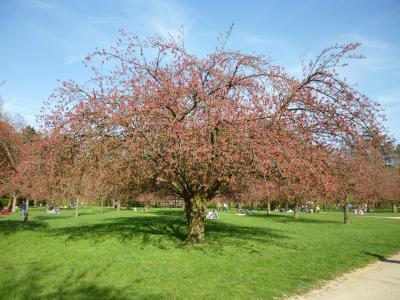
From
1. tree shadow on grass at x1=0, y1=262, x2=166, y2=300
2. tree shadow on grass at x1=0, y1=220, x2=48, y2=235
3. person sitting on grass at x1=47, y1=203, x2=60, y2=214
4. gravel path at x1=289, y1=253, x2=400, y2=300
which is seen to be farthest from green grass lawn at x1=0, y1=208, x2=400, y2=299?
person sitting on grass at x1=47, y1=203, x2=60, y2=214

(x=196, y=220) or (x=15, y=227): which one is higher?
(x=196, y=220)

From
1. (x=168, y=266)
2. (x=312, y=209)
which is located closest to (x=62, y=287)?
(x=168, y=266)

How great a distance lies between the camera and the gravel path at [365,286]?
756 centimetres

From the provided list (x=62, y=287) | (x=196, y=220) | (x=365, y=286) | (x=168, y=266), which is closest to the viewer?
(x=62, y=287)

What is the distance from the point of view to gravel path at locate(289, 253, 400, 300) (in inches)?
298

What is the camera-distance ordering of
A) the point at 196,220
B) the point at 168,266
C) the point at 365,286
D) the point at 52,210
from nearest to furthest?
the point at 365,286, the point at 168,266, the point at 196,220, the point at 52,210

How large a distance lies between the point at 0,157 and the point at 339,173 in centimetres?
1985

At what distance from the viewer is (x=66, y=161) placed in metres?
13.2

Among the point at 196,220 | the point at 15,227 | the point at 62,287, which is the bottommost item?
the point at 62,287

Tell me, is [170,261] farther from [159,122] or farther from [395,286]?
[395,286]

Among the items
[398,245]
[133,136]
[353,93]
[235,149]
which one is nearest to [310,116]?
[353,93]

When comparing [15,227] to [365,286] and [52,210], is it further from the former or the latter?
[52,210]

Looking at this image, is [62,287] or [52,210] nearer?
[62,287]

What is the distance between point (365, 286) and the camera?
8453 mm
